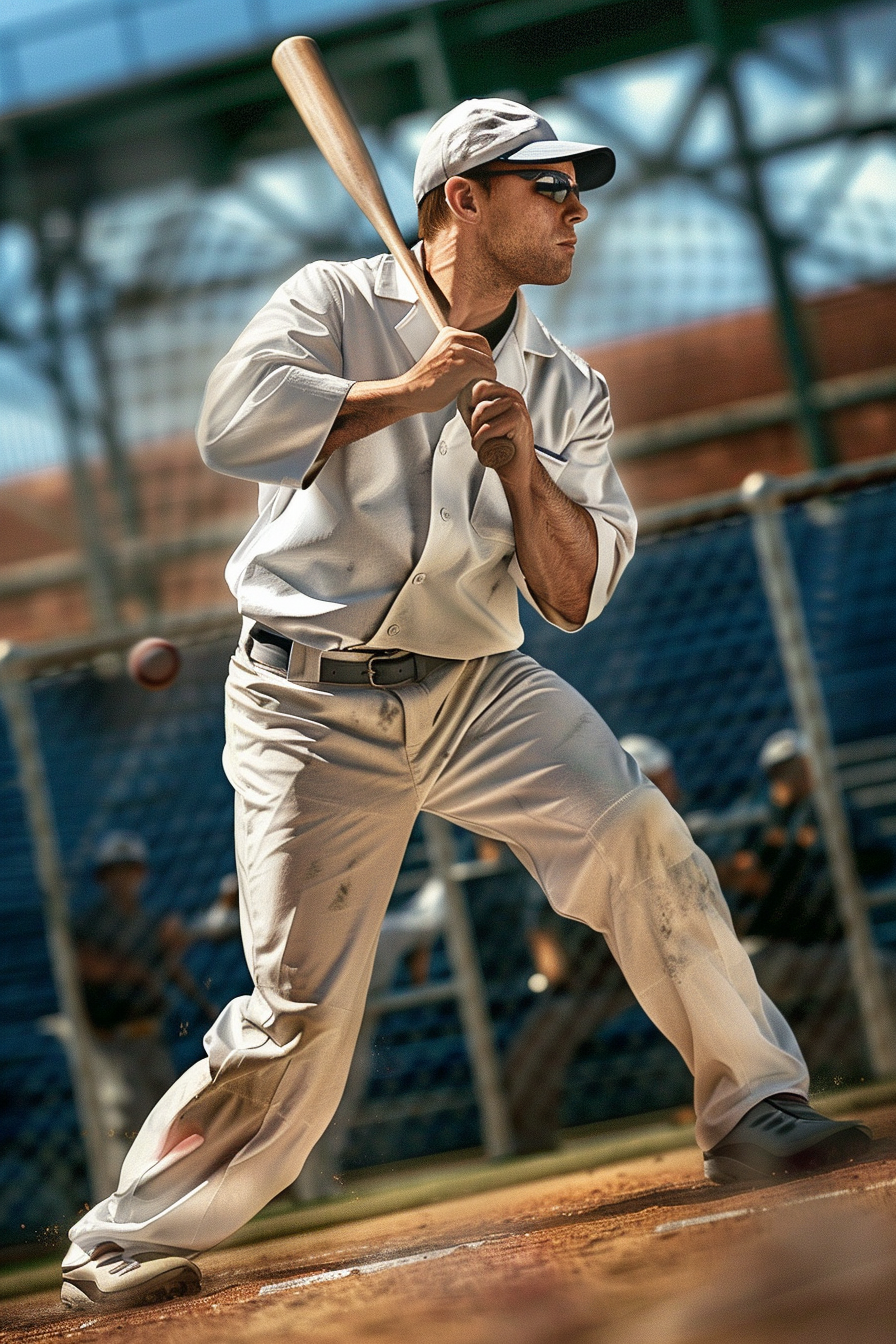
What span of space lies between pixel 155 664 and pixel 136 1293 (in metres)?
1.34

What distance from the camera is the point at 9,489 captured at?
15.9 meters

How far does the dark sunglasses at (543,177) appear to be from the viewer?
218 centimetres

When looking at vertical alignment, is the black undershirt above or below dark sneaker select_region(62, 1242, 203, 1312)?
above

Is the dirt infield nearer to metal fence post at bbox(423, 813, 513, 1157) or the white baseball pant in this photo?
the white baseball pant

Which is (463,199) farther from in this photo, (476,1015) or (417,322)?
(476,1015)

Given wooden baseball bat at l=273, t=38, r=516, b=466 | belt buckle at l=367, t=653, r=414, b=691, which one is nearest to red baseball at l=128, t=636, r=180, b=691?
belt buckle at l=367, t=653, r=414, b=691

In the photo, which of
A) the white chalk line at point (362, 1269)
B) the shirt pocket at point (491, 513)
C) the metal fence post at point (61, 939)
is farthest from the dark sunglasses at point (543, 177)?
the metal fence post at point (61, 939)

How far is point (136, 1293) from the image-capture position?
2107mm

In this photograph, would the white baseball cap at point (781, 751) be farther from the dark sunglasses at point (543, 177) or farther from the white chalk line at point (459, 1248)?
the dark sunglasses at point (543, 177)

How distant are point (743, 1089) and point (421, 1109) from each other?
11.0ft

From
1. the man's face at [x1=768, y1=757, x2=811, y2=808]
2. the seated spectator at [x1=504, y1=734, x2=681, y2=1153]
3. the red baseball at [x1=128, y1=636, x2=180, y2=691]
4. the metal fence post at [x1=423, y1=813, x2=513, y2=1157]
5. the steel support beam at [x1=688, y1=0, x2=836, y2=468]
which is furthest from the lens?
the steel support beam at [x1=688, y1=0, x2=836, y2=468]

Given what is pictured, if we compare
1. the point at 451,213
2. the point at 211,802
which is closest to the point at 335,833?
the point at 451,213

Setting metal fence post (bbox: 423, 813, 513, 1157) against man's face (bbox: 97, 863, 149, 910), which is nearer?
metal fence post (bbox: 423, 813, 513, 1157)

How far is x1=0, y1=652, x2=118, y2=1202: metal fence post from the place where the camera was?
3.66 meters
